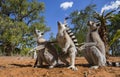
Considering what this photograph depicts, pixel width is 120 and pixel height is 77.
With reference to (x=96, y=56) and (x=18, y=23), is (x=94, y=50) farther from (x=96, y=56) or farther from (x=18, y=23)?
(x=18, y=23)

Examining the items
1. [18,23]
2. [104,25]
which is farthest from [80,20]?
[104,25]

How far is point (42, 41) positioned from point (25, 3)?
35.5 metres

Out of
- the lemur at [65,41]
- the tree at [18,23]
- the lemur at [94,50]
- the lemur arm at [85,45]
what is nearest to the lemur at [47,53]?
the lemur at [65,41]

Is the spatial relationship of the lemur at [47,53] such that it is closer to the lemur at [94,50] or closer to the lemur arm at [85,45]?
the lemur arm at [85,45]

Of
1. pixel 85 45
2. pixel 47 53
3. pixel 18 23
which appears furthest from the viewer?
pixel 18 23

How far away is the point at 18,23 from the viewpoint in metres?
42.9

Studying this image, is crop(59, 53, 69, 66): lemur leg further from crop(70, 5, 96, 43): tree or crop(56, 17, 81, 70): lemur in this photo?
crop(70, 5, 96, 43): tree

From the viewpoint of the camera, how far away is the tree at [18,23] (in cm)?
4203

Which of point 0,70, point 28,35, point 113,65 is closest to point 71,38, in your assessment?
point 113,65

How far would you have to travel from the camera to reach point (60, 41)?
35.6 feet

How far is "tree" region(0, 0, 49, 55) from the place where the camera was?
42.0 meters

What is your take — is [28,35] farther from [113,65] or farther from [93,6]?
[113,65]

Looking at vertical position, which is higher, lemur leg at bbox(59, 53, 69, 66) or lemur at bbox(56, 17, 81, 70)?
lemur at bbox(56, 17, 81, 70)

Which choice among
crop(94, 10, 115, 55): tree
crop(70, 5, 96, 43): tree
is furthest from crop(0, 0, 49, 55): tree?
crop(94, 10, 115, 55): tree
